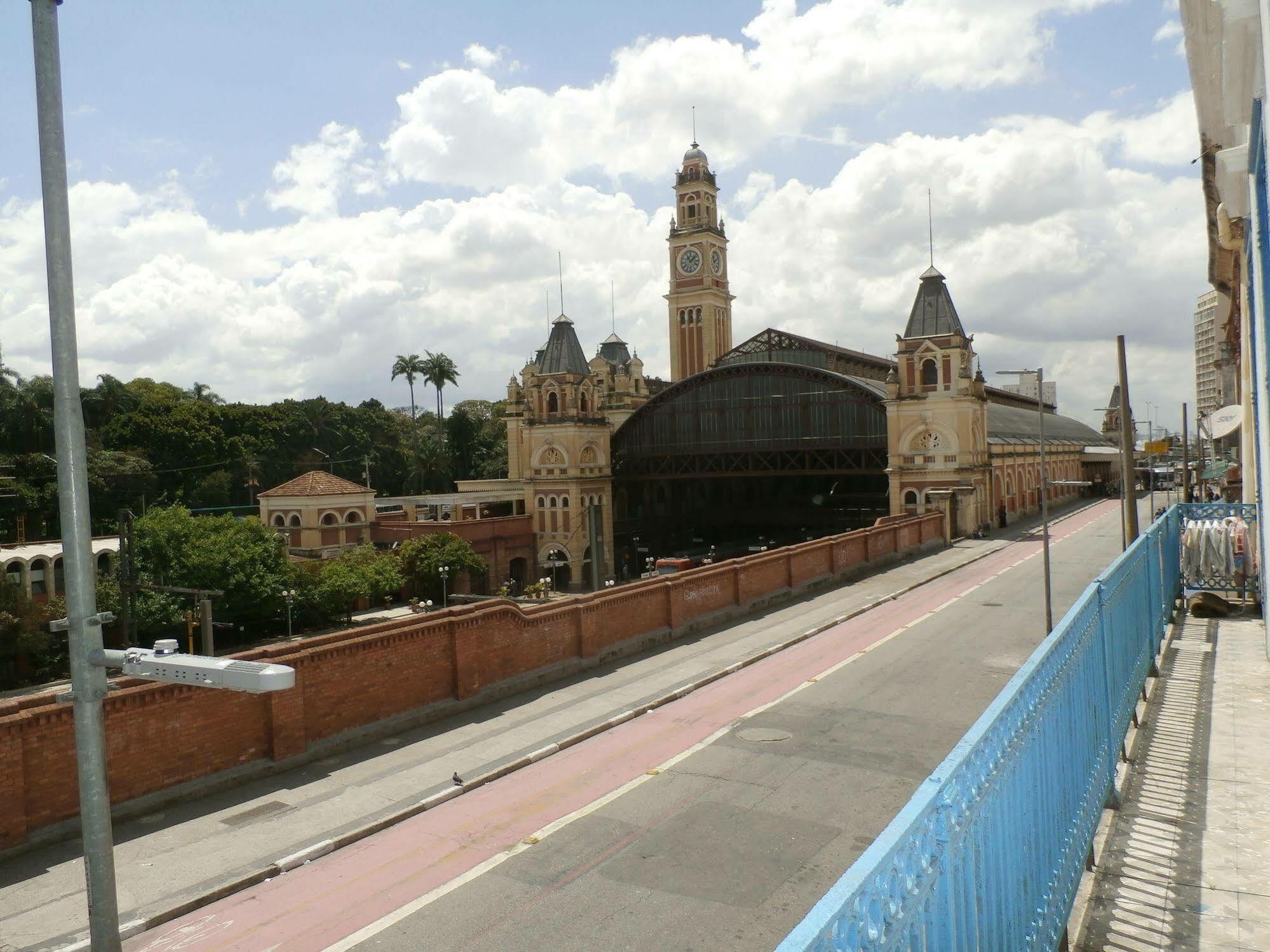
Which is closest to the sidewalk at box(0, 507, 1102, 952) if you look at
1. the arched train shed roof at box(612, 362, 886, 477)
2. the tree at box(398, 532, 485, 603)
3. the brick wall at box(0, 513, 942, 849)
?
the brick wall at box(0, 513, 942, 849)

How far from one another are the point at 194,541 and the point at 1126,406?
129 feet

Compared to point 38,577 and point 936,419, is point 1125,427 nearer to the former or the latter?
point 936,419

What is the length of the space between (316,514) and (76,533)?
169ft

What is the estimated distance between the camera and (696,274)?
324 feet

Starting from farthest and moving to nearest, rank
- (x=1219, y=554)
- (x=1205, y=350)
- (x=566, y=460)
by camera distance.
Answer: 1. (x=1205, y=350)
2. (x=566, y=460)
3. (x=1219, y=554)

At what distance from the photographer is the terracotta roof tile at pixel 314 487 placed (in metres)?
55.4

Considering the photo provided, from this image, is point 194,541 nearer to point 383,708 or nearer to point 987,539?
point 383,708

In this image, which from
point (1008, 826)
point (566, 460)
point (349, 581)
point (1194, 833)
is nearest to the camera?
point (1008, 826)

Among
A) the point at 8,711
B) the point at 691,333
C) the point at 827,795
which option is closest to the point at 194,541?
the point at 8,711

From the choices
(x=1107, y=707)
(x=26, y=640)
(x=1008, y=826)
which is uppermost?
(x=1008, y=826)

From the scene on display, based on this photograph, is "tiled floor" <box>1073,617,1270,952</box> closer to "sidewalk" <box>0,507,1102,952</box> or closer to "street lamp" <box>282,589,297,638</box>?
"sidewalk" <box>0,507,1102,952</box>

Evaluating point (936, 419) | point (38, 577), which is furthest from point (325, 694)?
point (936, 419)

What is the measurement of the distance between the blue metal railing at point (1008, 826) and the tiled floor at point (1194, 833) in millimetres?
310

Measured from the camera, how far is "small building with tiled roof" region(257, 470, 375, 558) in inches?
2179
